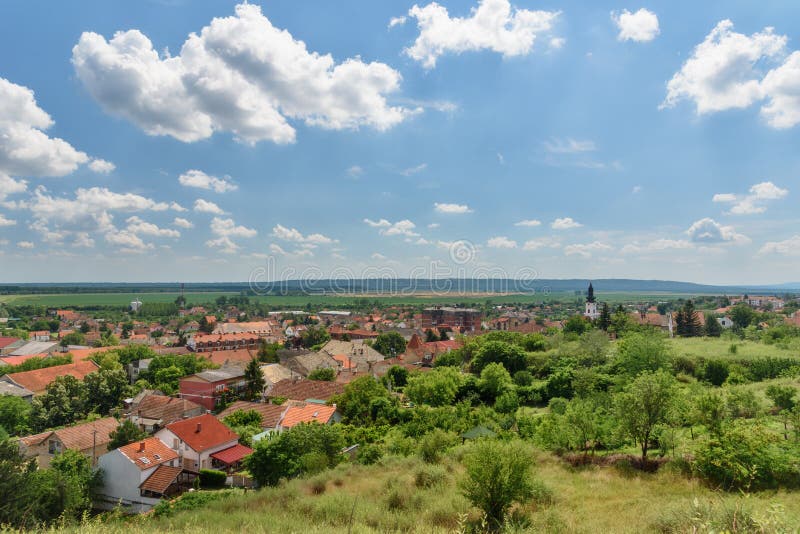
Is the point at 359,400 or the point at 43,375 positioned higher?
the point at 359,400

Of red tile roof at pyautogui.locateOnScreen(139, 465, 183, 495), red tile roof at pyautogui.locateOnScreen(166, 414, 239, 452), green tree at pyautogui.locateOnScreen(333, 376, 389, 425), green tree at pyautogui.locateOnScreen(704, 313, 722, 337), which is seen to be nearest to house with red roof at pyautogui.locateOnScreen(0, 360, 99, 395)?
red tile roof at pyautogui.locateOnScreen(166, 414, 239, 452)

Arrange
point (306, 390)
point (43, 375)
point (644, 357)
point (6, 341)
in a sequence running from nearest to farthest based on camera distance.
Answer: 1. point (644, 357)
2. point (306, 390)
3. point (43, 375)
4. point (6, 341)

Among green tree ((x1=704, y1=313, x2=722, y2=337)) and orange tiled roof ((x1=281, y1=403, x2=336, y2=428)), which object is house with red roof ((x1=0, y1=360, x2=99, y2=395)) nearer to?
orange tiled roof ((x1=281, y1=403, x2=336, y2=428))

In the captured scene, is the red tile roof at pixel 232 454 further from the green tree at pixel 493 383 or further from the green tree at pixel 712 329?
the green tree at pixel 712 329

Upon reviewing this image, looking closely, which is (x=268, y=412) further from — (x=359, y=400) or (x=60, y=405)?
(x=60, y=405)

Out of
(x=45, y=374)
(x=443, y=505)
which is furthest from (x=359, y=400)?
(x=45, y=374)

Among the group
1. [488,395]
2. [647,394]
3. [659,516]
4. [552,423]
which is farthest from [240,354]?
[659,516]

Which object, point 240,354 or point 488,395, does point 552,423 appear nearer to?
point 488,395
